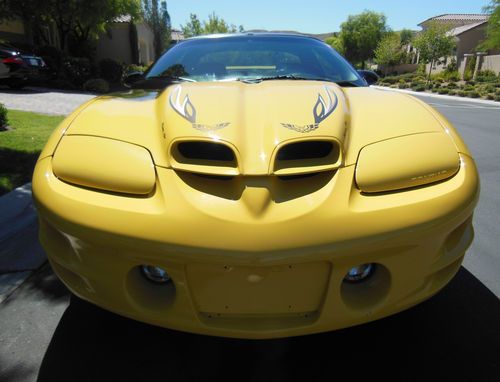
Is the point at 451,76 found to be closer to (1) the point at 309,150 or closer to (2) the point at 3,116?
(2) the point at 3,116

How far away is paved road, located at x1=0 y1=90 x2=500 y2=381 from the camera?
179 centimetres

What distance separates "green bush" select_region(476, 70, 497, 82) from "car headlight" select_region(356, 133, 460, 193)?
34.2 meters

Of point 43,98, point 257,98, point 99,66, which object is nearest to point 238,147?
point 257,98

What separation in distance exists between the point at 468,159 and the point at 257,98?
939 mm

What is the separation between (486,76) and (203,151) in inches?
1484

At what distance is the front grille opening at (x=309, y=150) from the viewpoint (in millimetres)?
1585

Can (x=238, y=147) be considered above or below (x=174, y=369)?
above

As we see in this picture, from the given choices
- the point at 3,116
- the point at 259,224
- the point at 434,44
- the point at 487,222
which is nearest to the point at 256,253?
the point at 259,224

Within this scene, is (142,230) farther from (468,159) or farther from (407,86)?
(407,86)

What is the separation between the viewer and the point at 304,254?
1369 mm

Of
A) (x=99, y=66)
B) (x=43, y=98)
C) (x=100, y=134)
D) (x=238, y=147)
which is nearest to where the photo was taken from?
(x=238, y=147)

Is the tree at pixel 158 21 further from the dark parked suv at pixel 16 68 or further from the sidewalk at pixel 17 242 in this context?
the sidewalk at pixel 17 242

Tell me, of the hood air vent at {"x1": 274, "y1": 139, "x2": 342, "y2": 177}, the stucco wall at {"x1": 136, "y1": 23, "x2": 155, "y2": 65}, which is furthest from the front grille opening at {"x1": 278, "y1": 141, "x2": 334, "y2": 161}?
the stucco wall at {"x1": 136, "y1": 23, "x2": 155, "y2": 65}

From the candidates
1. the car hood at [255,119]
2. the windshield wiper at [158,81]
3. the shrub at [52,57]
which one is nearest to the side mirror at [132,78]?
the windshield wiper at [158,81]
